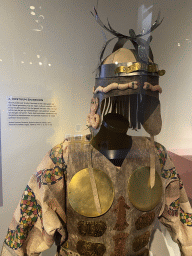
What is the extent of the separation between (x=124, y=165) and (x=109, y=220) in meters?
0.27

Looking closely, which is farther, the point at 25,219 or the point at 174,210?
the point at 174,210

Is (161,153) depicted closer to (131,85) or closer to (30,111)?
(131,85)

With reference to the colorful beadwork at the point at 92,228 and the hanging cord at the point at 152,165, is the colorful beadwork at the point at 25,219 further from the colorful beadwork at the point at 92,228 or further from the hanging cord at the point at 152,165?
the hanging cord at the point at 152,165

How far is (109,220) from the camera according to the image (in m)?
1.09

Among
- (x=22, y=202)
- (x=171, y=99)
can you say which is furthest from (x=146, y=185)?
(x=22, y=202)

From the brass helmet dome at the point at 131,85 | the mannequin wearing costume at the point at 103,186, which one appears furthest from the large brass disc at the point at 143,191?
the brass helmet dome at the point at 131,85

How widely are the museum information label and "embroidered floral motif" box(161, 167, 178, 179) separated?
66 centimetres

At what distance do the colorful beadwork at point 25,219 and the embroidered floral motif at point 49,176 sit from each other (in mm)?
82

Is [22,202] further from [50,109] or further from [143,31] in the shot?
[143,31]

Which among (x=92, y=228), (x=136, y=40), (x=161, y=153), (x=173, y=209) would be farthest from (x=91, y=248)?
(x=136, y=40)

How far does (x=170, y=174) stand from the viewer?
125 cm

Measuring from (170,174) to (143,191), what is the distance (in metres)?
0.20

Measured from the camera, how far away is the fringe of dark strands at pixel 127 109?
120cm

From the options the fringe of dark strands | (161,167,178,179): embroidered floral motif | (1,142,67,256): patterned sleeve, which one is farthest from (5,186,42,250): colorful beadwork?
(161,167,178,179): embroidered floral motif
